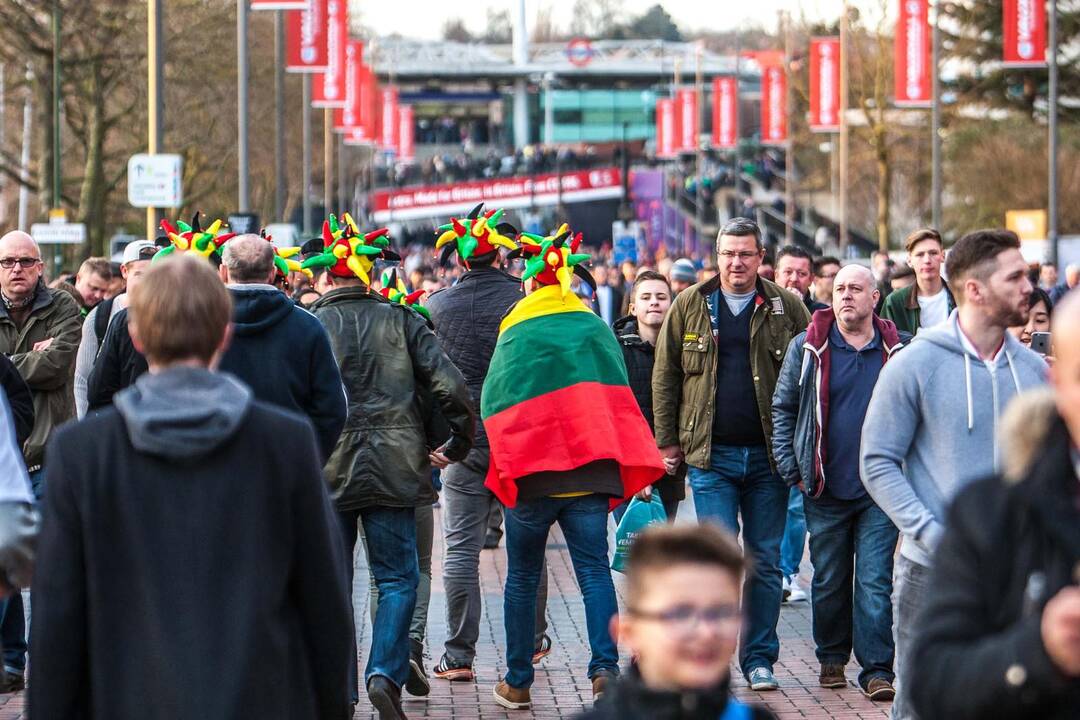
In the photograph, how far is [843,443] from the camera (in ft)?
27.3

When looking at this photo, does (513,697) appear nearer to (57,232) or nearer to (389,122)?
(57,232)

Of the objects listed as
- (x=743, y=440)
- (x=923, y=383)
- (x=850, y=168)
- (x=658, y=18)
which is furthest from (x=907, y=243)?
(x=658, y=18)

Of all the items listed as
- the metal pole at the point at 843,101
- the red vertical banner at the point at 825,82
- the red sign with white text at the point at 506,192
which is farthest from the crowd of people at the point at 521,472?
the red sign with white text at the point at 506,192

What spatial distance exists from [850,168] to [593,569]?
56.0 m

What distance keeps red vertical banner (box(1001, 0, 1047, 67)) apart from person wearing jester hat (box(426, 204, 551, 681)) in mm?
24631

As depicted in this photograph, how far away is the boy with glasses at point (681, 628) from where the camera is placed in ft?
10.0

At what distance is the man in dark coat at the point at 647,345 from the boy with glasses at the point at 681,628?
6.21 m

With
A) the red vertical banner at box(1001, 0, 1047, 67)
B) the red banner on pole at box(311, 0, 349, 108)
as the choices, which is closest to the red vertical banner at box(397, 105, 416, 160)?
the red banner on pole at box(311, 0, 349, 108)

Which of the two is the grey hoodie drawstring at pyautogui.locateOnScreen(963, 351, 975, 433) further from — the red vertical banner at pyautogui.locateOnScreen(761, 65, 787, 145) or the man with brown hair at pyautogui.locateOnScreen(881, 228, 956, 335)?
the red vertical banner at pyautogui.locateOnScreen(761, 65, 787, 145)

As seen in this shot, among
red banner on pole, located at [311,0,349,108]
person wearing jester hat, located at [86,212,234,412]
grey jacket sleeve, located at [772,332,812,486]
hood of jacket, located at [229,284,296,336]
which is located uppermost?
red banner on pole, located at [311,0,349,108]

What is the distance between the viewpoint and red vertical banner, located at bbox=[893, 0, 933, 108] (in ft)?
118

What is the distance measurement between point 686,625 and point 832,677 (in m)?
5.61

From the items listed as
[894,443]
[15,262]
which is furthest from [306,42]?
[894,443]

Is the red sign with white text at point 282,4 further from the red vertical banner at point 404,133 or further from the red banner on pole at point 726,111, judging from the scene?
the red vertical banner at point 404,133
